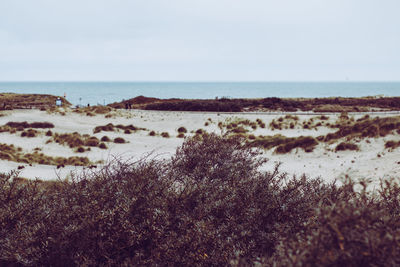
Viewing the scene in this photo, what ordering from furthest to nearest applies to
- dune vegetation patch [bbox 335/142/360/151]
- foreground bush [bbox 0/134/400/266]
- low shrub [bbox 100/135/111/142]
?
low shrub [bbox 100/135/111/142] < dune vegetation patch [bbox 335/142/360/151] < foreground bush [bbox 0/134/400/266]

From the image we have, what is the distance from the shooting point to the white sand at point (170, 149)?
14.1m

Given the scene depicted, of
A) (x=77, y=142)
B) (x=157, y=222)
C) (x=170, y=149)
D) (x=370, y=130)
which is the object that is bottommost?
(x=170, y=149)

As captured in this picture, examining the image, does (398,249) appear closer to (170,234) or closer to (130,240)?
Answer: (170,234)

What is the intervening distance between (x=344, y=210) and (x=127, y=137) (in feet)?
77.8

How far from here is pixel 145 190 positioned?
19.4 feet

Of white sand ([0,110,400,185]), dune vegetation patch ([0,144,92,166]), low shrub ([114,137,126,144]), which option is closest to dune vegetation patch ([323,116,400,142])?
white sand ([0,110,400,185])

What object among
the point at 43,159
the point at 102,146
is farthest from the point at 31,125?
the point at 43,159

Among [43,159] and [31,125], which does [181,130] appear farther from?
[31,125]

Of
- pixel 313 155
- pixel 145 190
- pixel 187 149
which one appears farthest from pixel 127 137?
pixel 145 190

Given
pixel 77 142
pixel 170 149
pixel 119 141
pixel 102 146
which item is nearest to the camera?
pixel 170 149

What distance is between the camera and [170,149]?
21.2m

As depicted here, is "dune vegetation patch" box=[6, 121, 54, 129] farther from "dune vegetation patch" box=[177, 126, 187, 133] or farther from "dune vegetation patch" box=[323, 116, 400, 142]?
"dune vegetation patch" box=[323, 116, 400, 142]

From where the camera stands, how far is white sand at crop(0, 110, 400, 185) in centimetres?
1412

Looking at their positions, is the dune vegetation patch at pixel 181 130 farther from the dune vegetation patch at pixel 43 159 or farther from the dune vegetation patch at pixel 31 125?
the dune vegetation patch at pixel 31 125
